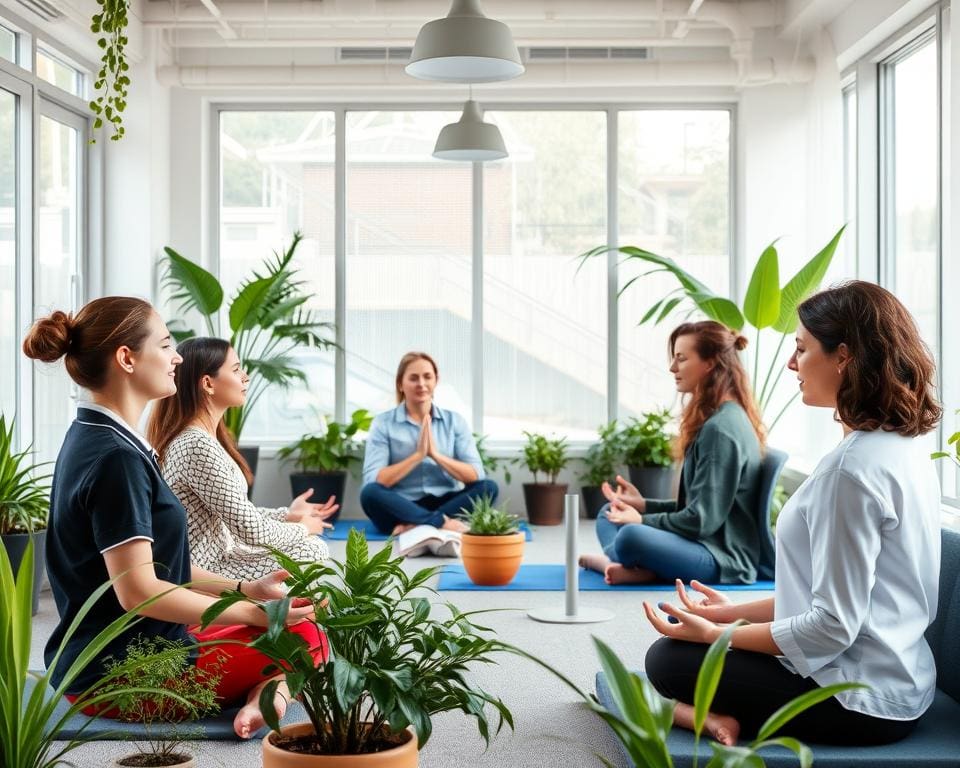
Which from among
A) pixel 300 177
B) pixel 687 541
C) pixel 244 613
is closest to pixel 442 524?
pixel 687 541

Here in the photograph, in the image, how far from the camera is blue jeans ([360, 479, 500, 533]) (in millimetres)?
6355

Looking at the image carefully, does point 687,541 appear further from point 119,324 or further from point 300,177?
point 300,177

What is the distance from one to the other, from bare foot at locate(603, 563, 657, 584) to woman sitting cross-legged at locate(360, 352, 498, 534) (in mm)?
1565

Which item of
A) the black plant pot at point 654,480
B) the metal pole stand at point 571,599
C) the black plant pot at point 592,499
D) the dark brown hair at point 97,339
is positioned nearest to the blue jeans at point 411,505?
the black plant pot at point 592,499

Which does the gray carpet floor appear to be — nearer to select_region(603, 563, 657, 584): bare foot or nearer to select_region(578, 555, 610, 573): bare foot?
select_region(603, 563, 657, 584): bare foot

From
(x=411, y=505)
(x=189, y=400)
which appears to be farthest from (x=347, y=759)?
(x=411, y=505)

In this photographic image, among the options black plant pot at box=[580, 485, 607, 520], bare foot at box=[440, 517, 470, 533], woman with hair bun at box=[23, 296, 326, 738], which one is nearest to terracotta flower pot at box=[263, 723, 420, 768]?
woman with hair bun at box=[23, 296, 326, 738]

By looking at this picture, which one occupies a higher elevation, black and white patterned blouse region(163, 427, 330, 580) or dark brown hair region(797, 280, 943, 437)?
dark brown hair region(797, 280, 943, 437)

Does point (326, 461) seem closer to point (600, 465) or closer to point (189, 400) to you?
point (600, 465)

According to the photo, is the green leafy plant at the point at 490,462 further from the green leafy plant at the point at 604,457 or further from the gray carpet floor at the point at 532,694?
the gray carpet floor at the point at 532,694

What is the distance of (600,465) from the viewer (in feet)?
23.9

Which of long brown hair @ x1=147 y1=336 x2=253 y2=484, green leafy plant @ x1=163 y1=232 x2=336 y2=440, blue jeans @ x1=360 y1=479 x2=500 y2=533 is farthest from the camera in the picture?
green leafy plant @ x1=163 y1=232 x2=336 y2=440

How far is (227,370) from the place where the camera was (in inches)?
143

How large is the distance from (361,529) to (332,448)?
29.3 inches
